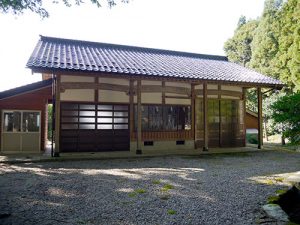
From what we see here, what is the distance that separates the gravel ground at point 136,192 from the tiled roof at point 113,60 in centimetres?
366

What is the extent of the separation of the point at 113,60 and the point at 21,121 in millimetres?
4831

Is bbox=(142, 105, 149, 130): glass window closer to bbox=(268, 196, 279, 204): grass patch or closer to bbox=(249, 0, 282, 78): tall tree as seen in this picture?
bbox=(268, 196, 279, 204): grass patch

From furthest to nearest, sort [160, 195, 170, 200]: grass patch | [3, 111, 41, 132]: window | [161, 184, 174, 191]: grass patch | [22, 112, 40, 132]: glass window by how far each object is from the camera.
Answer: [22, 112, 40, 132]: glass window → [3, 111, 41, 132]: window → [161, 184, 174, 191]: grass patch → [160, 195, 170, 200]: grass patch

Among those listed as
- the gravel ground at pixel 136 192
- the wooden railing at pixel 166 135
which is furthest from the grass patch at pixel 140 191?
the wooden railing at pixel 166 135

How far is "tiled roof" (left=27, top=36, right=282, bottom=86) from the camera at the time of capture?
9.36 meters

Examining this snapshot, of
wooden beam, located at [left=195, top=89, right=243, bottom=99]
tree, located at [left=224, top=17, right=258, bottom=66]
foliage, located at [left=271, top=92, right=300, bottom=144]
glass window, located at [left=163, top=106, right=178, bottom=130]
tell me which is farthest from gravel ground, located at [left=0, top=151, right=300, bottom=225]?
tree, located at [left=224, top=17, right=258, bottom=66]

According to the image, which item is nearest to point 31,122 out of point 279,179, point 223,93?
point 223,93

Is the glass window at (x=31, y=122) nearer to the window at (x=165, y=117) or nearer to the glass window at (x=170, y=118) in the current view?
the window at (x=165, y=117)

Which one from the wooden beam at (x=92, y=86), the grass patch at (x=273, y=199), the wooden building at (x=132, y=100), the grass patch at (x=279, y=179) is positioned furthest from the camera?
the wooden beam at (x=92, y=86)

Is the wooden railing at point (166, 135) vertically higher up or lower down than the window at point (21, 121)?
lower down

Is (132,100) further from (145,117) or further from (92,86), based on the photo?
(92,86)

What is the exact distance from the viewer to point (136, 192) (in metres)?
5.12

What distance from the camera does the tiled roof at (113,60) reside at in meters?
9.36

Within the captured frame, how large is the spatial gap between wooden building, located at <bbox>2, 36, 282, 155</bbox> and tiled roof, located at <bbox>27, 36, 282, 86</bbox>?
0.04 m
